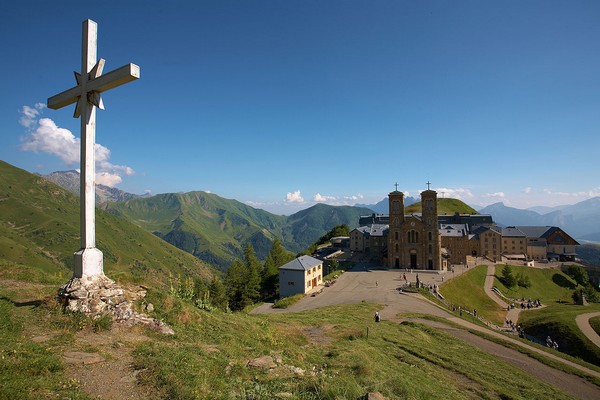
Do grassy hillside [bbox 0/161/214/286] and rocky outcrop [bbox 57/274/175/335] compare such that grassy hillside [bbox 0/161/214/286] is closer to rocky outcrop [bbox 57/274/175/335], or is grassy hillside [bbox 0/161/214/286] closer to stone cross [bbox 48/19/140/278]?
stone cross [bbox 48/19/140/278]

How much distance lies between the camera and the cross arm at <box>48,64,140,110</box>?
985cm

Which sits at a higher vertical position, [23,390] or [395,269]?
[23,390]

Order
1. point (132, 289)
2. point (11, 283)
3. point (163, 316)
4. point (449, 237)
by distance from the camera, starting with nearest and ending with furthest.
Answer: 1. point (163, 316)
2. point (132, 289)
3. point (11, 283)
4. point (449, 237)

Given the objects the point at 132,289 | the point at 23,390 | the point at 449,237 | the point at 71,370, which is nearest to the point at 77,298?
the point at 132,289

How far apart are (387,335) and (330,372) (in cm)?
1100

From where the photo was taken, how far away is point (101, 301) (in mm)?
10016

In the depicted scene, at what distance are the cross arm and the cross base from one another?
5614 millimetres

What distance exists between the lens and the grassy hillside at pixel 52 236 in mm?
109825

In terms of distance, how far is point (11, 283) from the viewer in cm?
1323

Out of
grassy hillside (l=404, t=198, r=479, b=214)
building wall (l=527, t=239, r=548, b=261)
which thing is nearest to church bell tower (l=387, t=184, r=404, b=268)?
building wall (l=527, t=239, r=548, b=261)

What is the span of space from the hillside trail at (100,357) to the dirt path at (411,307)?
20.3 metres

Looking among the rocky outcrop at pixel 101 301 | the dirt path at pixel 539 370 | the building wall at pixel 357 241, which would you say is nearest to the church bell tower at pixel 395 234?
the building wall at pixel 357 241

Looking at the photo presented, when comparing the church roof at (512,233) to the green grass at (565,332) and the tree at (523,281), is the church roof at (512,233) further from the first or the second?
the green grass at (565,332)

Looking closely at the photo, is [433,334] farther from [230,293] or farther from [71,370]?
[230,293]
